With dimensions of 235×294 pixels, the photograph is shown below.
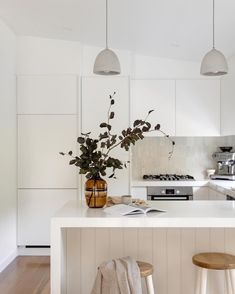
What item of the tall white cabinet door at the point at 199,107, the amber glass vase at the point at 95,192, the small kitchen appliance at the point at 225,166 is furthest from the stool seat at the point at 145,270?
the tall white cabinet door at the point at 199,107

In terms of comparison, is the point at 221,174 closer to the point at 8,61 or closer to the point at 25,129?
the point at 25,129

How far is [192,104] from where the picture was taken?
17.5 ft

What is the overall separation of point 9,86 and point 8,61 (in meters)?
0.30

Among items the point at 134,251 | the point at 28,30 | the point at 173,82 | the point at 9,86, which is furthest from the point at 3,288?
the point at 173,82

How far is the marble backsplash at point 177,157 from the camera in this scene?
5.82 m

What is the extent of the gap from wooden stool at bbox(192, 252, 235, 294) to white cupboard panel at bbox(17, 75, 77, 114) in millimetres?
2929

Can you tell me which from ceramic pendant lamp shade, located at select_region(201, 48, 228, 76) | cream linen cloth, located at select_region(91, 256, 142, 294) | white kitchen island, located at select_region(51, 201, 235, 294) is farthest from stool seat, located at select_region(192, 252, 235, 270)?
ceramic pendant lamp shade, located at select_region(201, 48, 228, 76)

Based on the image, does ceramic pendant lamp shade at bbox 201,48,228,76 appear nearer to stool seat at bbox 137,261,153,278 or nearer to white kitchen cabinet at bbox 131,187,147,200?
stool seat at bbox 137,261,153,278

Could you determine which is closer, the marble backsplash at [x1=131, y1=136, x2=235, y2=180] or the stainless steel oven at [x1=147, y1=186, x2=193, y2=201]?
the stainless steel oven at [x1=147, y1=186, x2=193, y2=201]

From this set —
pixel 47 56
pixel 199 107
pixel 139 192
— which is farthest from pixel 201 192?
pixel 47 56

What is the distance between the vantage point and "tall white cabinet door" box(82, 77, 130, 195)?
4.98m

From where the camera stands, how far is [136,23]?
4133 millimetres

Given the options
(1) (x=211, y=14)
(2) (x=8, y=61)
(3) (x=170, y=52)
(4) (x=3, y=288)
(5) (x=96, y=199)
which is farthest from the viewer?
(3) (x=170, y=52)

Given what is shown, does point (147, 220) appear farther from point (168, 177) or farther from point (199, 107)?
point (199, 107)
